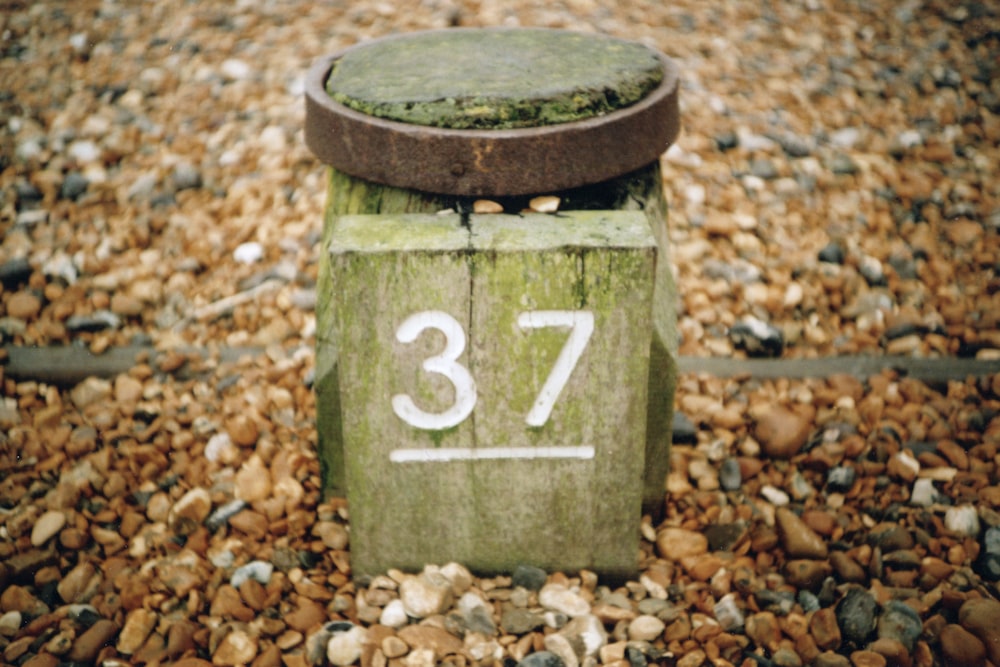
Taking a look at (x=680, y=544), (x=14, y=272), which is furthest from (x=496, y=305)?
(x=14, y=272)

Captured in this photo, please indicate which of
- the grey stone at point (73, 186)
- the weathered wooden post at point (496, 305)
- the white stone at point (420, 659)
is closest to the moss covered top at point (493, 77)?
the weathered wooden post at point (496, 305)

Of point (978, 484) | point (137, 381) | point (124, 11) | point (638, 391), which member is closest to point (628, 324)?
point (638, 391)

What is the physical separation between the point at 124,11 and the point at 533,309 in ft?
12.2

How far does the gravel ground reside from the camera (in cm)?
161

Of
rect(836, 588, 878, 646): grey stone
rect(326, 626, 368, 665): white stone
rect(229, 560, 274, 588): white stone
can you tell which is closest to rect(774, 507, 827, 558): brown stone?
rect(836, 588, 878, 646): grey stone

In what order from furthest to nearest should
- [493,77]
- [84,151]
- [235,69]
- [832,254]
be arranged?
[235,69] → [84,151] → [832,254] → [493,77]

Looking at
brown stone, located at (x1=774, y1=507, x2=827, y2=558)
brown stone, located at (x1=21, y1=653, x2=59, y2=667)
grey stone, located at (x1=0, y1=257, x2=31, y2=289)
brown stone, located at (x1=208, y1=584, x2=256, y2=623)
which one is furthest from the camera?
grey stone, located at (x1=0, y1=257, x2=31, y2=289)

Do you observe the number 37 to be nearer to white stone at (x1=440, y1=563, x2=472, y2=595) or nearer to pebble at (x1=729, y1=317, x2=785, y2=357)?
white stone at (x1=440, y1=563, x2=472, y2=595)

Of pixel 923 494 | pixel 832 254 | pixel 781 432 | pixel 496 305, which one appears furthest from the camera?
pixel 832 254

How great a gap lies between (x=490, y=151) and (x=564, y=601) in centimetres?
86

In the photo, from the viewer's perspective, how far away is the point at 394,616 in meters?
1.61

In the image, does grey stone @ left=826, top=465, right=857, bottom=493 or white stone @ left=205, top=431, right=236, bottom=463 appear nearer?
grey stone @ left=826, top=465, right=857, bottom=493

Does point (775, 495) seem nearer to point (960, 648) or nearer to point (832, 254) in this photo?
point (960, 648)

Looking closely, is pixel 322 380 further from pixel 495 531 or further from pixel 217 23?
pixel 217 23
